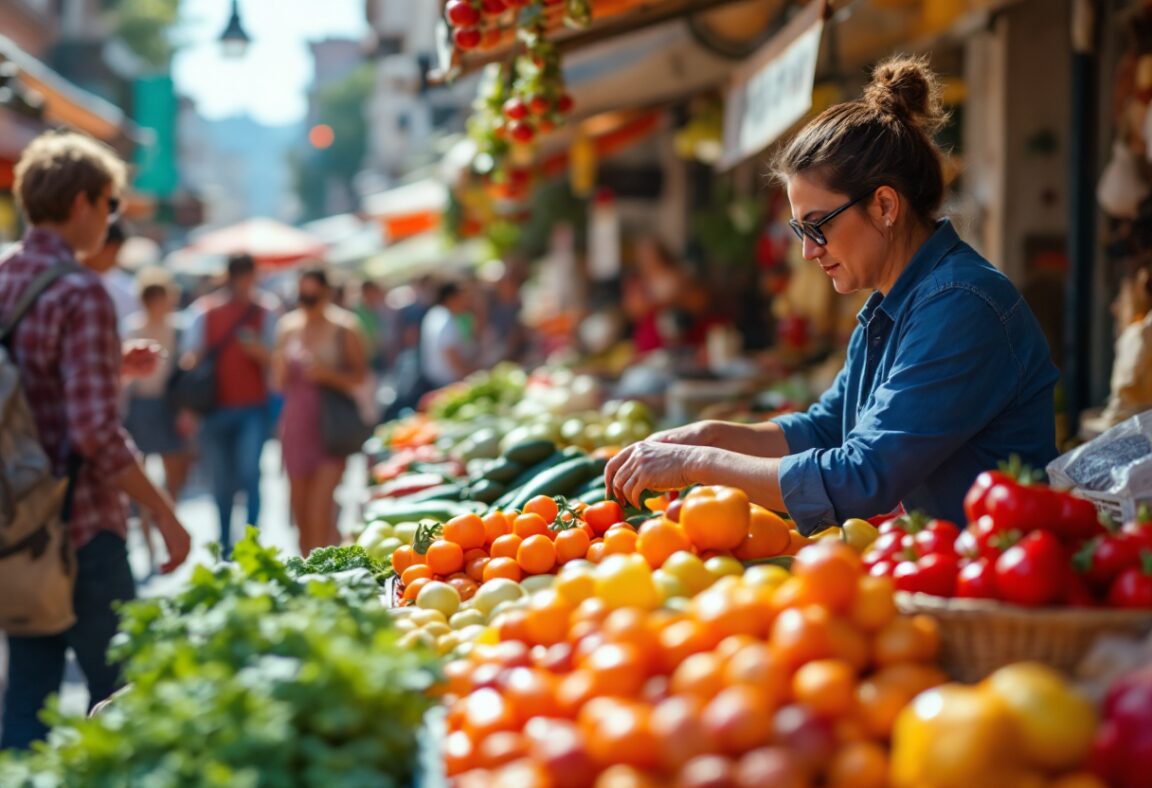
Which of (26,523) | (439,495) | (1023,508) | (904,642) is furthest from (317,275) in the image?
(904,642)

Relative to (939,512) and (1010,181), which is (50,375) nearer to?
(939,512)

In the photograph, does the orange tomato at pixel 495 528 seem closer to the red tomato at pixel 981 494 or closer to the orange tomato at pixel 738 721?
the red tomato at pixel 981 494

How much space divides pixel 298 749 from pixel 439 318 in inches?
364

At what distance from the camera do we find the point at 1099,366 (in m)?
6.64

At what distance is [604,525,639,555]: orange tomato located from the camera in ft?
9.46

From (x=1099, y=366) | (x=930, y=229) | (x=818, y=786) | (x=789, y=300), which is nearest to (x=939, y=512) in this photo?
(x=930, y=229)

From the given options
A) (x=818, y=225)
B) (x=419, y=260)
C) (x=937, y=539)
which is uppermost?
(x=419, y=260)

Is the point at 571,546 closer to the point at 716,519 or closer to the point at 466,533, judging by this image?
the point at 466,533

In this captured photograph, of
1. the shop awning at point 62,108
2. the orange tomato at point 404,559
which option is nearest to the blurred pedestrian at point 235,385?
the shop awning at point 62,108

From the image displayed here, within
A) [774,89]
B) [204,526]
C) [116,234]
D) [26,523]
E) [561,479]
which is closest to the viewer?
[26,523]

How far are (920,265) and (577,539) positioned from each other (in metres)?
1.08

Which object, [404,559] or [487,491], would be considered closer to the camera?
[404,559]

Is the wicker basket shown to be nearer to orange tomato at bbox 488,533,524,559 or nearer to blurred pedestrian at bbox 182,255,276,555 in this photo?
orange tomato at bbox 488,533,524,559

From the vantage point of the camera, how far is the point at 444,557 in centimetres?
328
